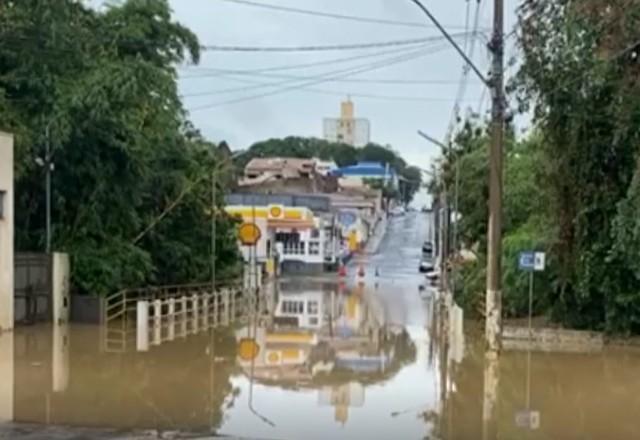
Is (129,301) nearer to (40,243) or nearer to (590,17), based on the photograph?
(40,243)

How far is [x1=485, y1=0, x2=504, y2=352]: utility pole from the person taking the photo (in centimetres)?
2281

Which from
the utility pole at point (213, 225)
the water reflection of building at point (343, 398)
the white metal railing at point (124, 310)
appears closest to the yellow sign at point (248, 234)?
the utility pole at point (213, 225)

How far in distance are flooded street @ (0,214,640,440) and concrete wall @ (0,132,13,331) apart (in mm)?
969

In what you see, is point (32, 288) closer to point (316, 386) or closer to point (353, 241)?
point (316, 386)

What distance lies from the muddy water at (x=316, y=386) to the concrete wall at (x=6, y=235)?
1038mm

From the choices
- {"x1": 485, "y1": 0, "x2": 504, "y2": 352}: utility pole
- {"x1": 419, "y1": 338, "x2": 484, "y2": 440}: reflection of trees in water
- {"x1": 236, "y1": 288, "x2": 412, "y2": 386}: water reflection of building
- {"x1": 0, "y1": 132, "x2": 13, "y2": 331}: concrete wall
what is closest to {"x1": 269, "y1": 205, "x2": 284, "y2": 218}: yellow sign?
{"x1": 236, "y1": 288, "x2": 412, "y2": 386}: water reflection of building

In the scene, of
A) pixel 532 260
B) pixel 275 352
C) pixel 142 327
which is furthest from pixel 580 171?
pixel 142 327

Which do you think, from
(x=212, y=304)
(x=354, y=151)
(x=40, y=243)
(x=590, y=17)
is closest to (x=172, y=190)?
(x=212, y=304)

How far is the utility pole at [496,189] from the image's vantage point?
2281cm

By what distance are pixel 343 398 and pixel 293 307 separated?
23.3 m

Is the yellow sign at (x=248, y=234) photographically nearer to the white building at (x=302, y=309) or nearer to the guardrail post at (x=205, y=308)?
the white building at (x=302, y=309)

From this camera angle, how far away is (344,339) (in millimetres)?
26578

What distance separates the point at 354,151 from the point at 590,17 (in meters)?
170

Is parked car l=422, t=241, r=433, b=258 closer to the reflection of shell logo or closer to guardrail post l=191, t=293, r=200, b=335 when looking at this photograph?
the reflection of shell logo
